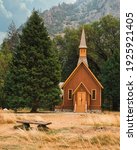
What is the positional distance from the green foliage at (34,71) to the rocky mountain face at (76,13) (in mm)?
120991

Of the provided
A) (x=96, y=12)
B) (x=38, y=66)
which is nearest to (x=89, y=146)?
(x=38, y=66)

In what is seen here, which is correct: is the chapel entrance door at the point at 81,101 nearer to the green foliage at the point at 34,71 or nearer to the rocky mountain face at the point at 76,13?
the green foliage at the point at 34,71

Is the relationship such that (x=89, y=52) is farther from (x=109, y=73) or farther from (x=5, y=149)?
(x=5, y=149)

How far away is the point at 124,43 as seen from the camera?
2.89 metres

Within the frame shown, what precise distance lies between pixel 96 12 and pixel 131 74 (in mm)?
177288

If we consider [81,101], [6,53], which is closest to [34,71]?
[81,101]

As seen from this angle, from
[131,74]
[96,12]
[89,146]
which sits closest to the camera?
[131,74]

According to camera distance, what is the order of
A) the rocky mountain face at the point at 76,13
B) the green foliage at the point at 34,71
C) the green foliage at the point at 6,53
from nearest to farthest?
1. the green foliage at the point at 34,71
2. the green foliage at the point at 6,53
3. the rocky mountain face at the point at 76,13

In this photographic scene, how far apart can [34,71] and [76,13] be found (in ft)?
541

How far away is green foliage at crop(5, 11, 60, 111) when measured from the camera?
97.1 feet

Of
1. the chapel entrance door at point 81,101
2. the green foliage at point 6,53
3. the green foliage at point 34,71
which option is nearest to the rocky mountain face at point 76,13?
the green foliage at point 6,53

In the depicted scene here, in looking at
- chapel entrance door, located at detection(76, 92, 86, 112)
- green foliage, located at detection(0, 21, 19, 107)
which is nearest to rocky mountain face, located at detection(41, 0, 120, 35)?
green foliage, located at detection(0, 21, 19, 107)

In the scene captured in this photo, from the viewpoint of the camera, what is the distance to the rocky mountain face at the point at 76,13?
164 m

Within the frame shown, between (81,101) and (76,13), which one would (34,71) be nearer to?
(81,101)
